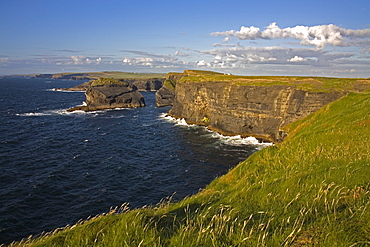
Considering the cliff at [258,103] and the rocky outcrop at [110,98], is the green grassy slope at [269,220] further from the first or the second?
the rocky outcrop at [110,98]

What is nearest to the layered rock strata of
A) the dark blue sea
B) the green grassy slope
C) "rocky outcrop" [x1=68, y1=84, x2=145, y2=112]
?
"rocky outcrop" [x1=68, y1=84, x2=145, y2=112]

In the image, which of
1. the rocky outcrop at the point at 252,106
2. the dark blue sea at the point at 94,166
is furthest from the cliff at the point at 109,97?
the rocky outcrop at the point at 252,106

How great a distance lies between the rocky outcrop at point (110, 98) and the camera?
379 feet

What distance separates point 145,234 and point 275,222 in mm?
3331

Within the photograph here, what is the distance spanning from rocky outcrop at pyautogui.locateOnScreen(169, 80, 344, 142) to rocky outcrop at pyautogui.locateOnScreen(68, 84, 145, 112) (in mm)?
49009

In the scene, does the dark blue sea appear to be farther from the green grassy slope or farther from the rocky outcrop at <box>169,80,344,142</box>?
the green grassy slope

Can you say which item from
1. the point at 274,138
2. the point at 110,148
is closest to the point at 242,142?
the point at 274,138

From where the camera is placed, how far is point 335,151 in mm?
13484

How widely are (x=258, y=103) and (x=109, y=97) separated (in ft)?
253

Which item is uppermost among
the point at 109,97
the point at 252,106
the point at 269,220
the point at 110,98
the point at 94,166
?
the point at 269,220

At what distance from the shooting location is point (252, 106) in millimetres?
67625

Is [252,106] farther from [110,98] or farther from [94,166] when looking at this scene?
[110,98]

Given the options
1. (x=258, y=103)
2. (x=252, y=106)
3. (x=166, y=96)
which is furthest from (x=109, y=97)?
(x=258, y=103)

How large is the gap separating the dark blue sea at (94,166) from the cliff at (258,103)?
19.7 ft
